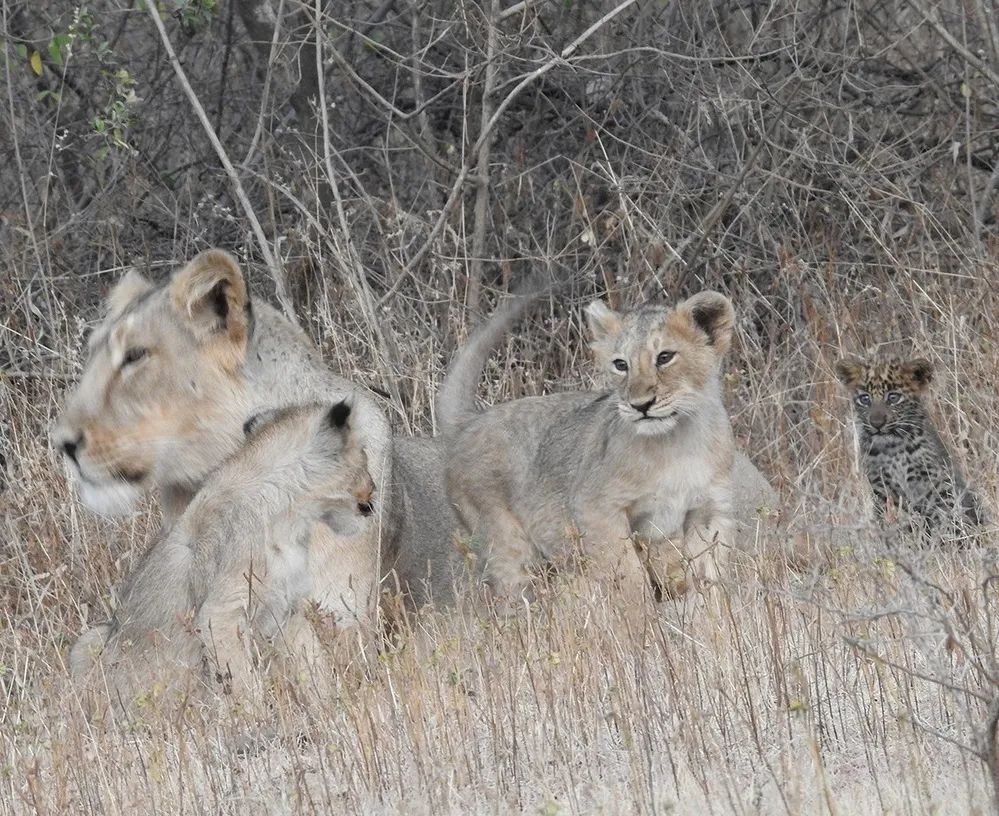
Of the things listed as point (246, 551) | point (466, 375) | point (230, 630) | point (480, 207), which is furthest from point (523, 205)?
point (230, 630)

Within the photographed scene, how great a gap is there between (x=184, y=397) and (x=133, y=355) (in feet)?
0.66

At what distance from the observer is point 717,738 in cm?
430

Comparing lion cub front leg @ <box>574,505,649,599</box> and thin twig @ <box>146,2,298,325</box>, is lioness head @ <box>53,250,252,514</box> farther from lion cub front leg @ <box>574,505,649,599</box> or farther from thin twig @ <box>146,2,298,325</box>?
thin twig @ <box>146,2,298,325</box>

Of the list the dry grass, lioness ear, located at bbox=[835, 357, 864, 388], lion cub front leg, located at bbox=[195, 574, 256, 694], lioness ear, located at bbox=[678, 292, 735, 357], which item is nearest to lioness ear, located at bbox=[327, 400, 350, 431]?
lion cub front leg, located at bbox=[195, 574, 256, 694]

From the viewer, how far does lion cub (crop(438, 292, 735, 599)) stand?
21.6 ft

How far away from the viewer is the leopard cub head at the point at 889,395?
670cm

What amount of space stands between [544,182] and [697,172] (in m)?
1.02

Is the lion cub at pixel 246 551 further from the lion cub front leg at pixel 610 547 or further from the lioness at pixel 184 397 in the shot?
the lion cub front leg at pixel 610 547

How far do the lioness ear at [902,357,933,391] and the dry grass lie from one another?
946mm

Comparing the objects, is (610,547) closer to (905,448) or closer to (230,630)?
(905,448)

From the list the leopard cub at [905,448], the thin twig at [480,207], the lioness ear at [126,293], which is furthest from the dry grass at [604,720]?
the thin twig at [480,207]

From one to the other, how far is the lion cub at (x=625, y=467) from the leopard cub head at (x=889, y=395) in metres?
0.53

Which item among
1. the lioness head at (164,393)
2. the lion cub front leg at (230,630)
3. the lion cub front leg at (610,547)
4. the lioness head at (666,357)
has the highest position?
the lioness head at (164,393)

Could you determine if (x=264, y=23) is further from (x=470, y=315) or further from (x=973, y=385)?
(x=973, y=385)
